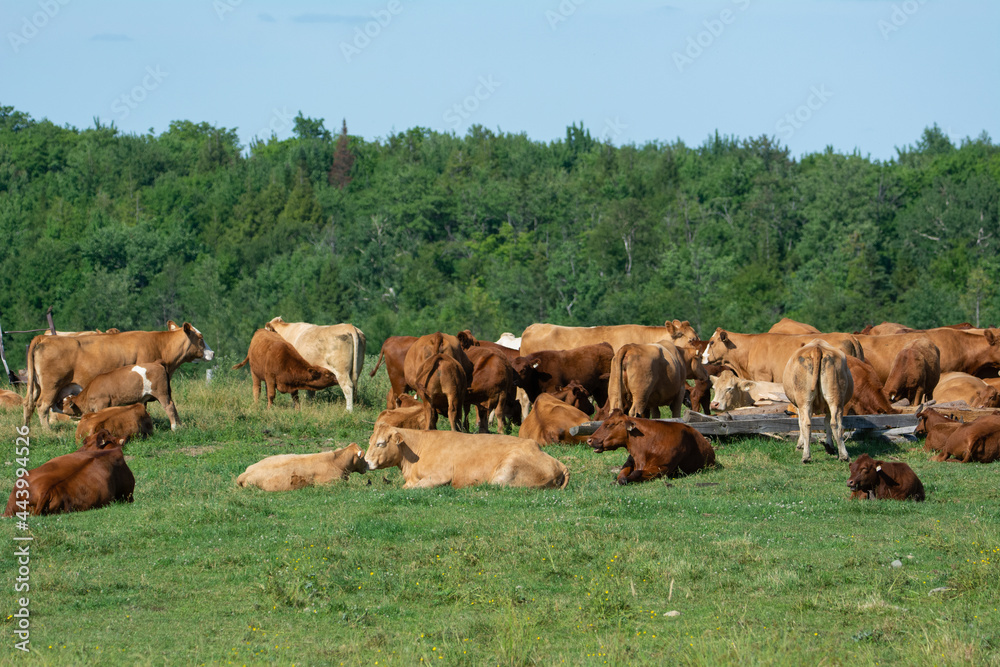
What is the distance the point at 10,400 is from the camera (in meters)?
20.5

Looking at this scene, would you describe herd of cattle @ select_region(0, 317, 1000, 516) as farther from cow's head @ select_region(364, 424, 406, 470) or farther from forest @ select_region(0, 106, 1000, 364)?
forest @ select_region(0, 106, 1000, 364)

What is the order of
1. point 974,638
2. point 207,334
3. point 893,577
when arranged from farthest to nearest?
point 207,334 < point 893,577 < point 974,638

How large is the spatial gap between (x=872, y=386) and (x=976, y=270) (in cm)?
6793

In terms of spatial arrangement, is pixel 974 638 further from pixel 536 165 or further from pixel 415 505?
pixel 536 165

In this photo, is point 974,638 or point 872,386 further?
point 872,386

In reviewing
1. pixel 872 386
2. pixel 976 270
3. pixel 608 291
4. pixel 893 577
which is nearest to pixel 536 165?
pixel 608 291

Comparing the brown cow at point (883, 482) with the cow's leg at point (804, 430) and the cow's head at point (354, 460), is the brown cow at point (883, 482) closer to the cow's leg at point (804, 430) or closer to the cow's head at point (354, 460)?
the cow's leg at point (804, 430)

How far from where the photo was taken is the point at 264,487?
1231 cm

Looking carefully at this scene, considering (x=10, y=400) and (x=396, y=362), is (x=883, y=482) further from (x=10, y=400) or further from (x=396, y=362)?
(x=10, y=400)

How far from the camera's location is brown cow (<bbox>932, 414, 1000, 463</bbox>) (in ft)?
45.1

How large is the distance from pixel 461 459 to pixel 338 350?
972cm

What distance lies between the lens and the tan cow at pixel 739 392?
1798 cm

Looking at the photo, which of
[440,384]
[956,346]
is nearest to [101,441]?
[440,384]

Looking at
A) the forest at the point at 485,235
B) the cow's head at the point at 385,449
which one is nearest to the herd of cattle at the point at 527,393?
the cow's head at the point at 385,449
